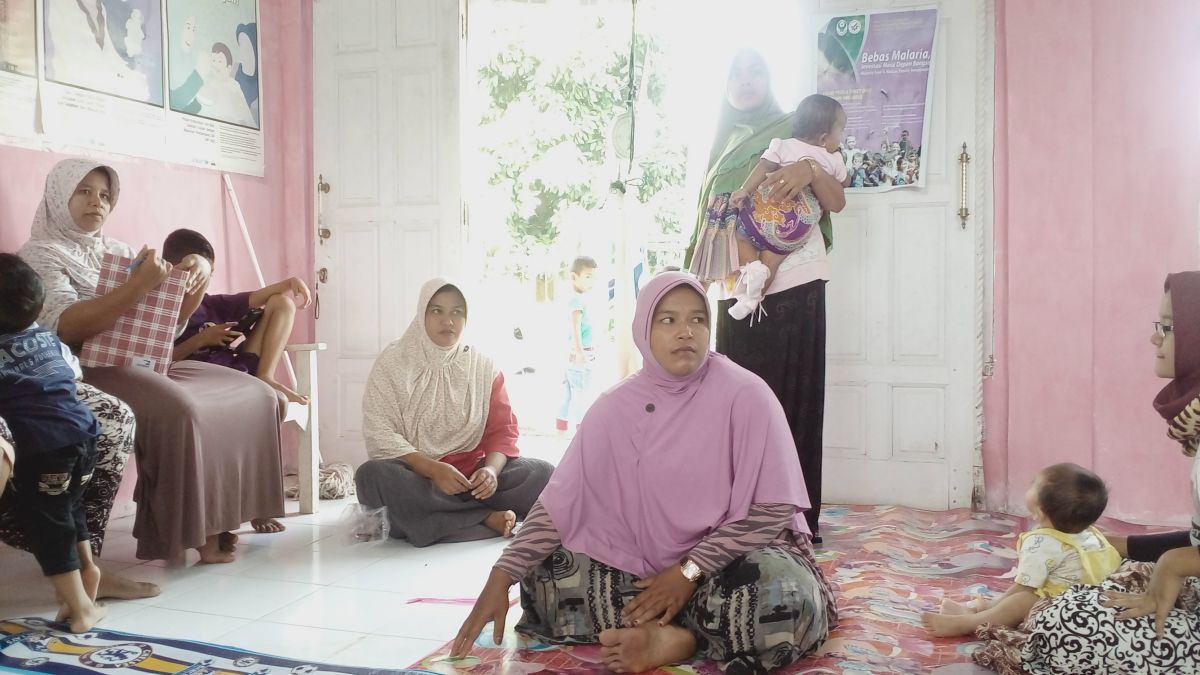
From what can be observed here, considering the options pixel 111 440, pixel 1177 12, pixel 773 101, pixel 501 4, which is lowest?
pixel 111 440

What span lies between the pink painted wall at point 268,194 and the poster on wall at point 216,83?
9 cm

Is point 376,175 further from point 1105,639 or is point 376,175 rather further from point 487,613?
point 1105,639

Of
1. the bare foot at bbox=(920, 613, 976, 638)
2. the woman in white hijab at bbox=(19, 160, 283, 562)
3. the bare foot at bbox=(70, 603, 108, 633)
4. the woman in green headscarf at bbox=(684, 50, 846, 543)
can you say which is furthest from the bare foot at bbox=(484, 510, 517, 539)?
the bare foot at bbox=(920, 613, 976, 638)

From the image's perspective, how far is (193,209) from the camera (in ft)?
13.3

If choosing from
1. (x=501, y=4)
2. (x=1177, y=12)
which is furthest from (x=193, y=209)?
(x=1177, y=12)

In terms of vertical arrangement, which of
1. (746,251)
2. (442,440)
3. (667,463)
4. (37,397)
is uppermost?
(746,251)

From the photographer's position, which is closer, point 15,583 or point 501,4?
point 15,583

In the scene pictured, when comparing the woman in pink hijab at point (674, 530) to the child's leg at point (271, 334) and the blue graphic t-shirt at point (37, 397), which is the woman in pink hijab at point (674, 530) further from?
the child's leg at point (271, 334)

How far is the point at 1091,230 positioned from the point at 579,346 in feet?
9.90

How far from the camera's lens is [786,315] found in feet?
10.7

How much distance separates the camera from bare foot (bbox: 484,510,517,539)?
3389 mm

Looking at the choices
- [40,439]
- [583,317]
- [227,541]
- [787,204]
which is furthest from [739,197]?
[583,317]

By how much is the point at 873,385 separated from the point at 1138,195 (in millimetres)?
1167

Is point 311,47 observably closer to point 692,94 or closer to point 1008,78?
point 692,94
